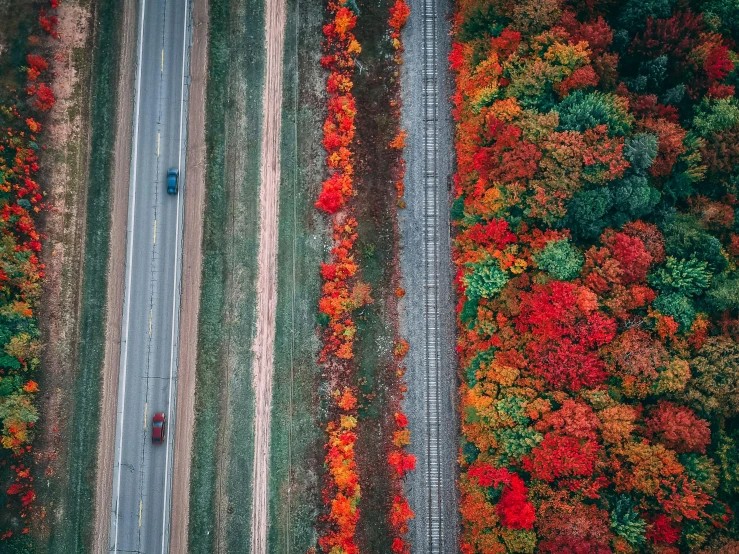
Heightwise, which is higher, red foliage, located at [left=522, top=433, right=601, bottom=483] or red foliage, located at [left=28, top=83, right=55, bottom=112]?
red foliage, located at [left=28, top=83, right=55, bottom=112]

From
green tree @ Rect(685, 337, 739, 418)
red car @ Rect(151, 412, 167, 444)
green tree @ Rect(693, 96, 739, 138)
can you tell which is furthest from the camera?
red car @ Rect(151, 412, 167, 444)

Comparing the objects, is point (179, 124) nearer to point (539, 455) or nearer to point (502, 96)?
point (502, 96)

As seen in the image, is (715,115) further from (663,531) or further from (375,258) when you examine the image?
(663,531)

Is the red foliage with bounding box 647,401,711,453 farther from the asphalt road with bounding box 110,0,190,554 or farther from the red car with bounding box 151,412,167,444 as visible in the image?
the asphalt road with bounding box 110,0,190,554

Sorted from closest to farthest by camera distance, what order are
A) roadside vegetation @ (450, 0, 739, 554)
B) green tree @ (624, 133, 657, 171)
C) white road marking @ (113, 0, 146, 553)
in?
roadside vegetation @ (450, 0, 739, 554) < green tree @ (624, 133, 657, 171) < white road marking @ (113, 0, 146, 553)

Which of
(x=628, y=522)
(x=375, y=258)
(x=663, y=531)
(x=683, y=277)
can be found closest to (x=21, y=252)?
(x=375, y=258)

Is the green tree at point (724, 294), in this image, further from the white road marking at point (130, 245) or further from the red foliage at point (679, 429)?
the white road marking at point (130, 245)

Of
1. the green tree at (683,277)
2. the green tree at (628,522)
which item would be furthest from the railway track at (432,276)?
the green tree at (683,277)

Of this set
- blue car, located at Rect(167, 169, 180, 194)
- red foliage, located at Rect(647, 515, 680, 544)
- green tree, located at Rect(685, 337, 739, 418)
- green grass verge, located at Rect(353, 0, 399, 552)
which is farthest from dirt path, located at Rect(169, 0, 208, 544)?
green tree, located at Rect(685, 337, 739, 418)
